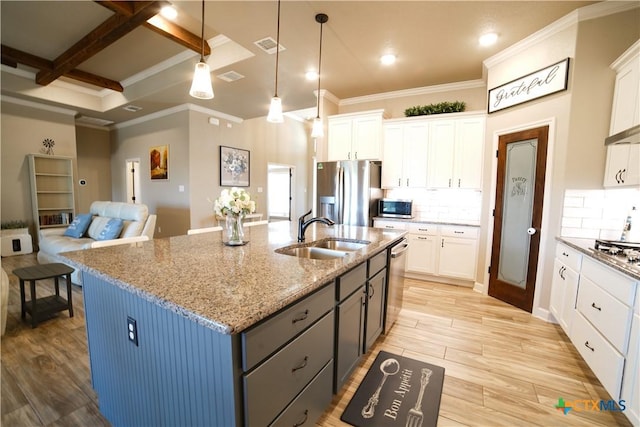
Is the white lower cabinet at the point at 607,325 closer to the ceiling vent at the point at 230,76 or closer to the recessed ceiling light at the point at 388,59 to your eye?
the recessed ceiling light at the point at 388,59

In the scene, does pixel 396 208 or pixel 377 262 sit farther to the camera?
pixel 396 208

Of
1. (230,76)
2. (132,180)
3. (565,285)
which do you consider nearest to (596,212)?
(565,285)

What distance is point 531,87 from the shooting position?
2.87m

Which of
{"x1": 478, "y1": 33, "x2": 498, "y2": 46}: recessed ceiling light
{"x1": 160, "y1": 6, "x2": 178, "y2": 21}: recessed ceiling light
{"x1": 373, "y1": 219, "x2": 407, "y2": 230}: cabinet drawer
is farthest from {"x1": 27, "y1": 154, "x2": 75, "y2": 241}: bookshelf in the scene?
{"x1": 478, "y1": 33, "x2": 498, "y2": 46}: recessed ceiling light

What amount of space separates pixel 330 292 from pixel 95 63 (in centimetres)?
521

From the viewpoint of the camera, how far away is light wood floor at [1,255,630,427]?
158 centimetres

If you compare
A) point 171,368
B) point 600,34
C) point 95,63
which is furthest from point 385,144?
point 95,63

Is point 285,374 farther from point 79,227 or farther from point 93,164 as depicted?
point 93,164

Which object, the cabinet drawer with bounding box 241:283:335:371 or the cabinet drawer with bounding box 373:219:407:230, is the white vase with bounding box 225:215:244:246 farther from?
the cabinet drawer with bounding box 373:219:407:230

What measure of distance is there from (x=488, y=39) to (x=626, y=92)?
1.32 meters

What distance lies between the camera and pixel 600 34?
2.42 metres

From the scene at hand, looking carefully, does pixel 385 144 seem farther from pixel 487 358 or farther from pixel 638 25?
pixel 487 358

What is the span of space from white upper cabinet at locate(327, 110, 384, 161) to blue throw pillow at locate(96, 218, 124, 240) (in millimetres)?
3241

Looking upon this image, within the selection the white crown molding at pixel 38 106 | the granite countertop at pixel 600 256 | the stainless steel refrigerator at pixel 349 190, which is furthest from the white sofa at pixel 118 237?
the granite countertop at pixel 600 256
